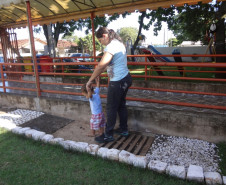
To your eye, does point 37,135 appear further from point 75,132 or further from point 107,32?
point 107,32

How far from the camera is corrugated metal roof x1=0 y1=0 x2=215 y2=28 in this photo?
18.1 feet

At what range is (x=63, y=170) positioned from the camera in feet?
9.04

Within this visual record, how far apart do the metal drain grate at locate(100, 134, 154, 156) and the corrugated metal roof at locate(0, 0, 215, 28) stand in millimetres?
3801

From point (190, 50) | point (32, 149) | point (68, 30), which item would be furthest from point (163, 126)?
point (190, 50)

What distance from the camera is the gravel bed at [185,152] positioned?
2.83 m

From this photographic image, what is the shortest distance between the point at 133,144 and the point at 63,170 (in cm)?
129

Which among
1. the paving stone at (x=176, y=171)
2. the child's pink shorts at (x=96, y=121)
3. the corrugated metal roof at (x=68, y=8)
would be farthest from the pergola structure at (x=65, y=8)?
the paving stone at (x=176, y=171)

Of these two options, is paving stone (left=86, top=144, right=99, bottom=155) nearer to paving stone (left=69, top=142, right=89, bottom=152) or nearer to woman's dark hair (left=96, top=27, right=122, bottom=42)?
paving stone (left=69, top=142, right=89, bottom=152)

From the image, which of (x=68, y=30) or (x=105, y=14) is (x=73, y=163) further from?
(x=68, y=30)

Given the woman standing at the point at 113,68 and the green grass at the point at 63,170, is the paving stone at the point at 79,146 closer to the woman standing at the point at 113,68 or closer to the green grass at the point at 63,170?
the green grass at the point at 63,170

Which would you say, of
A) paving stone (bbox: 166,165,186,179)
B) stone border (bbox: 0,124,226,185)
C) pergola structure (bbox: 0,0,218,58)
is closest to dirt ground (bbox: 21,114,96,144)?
stone border (bbox: 0,124,226,185)

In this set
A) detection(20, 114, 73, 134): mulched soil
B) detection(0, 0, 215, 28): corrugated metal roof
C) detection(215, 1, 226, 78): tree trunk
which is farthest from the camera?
detection(215, 1, 226, 78): tree trunk

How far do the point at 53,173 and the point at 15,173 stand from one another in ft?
1.83

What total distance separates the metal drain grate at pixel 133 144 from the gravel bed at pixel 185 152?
0.35 feet
